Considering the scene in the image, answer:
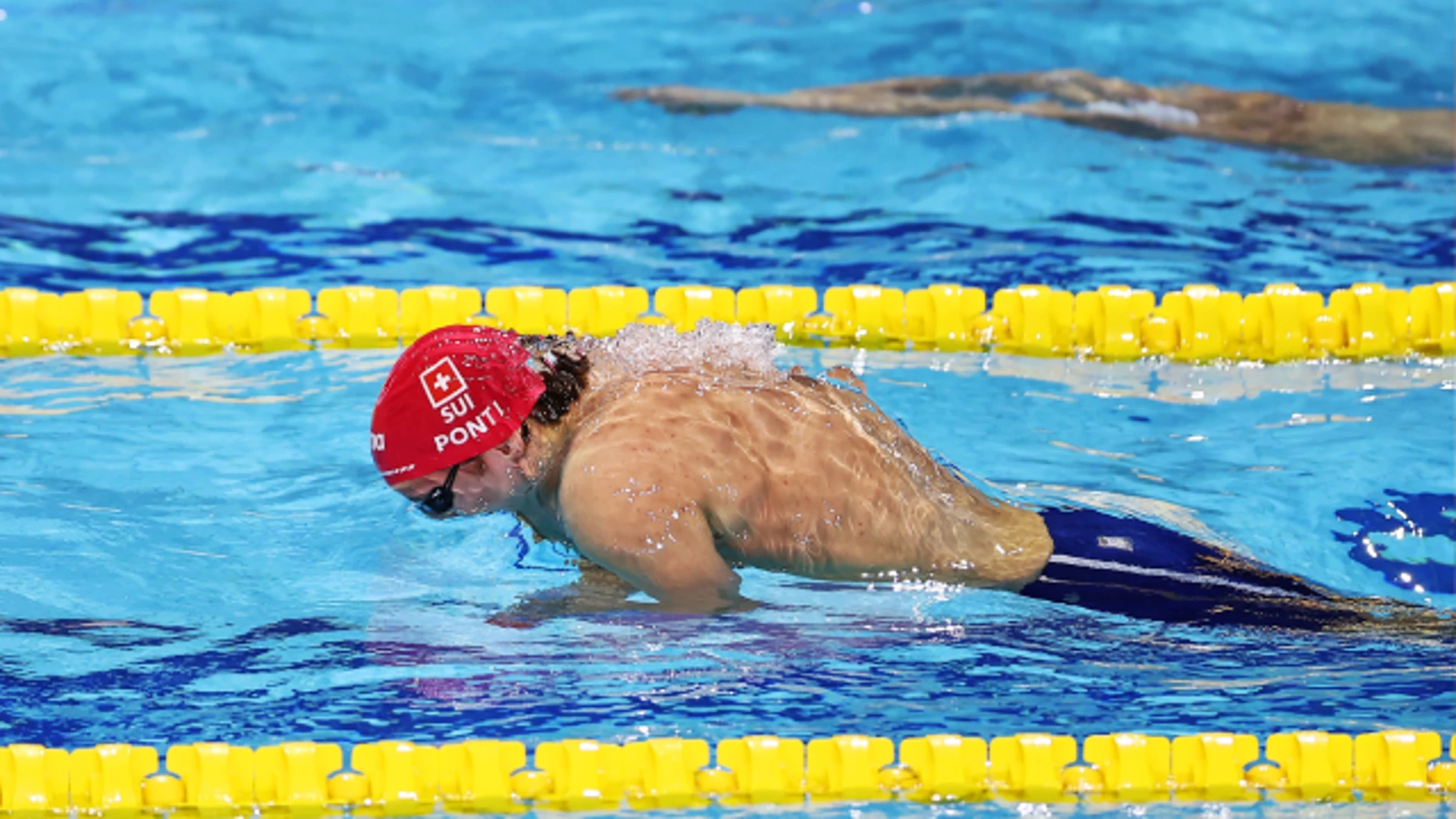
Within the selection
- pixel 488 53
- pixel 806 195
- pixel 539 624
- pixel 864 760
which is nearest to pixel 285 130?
pixel 488 53

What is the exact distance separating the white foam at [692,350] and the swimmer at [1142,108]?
5688 mm

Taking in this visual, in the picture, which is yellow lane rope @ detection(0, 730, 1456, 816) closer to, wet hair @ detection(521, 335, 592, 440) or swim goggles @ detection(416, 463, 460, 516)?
swim goggles @ detection(416, 463, 460, 516)

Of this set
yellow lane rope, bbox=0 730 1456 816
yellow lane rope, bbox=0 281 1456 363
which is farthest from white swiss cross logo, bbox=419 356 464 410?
yellow lane rope, bbox=0 281 1456 363

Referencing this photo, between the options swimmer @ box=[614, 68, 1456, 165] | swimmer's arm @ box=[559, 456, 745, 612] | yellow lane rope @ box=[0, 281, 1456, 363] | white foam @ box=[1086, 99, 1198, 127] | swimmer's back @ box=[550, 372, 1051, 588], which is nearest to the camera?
swimmer's arm @ box=[559, 456, 745, 612]

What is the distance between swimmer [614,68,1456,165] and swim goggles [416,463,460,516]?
6.28 m

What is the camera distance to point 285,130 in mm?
8898

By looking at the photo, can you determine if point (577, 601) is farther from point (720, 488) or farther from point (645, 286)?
point (645, 286)

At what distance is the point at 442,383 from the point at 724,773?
100 centimetres

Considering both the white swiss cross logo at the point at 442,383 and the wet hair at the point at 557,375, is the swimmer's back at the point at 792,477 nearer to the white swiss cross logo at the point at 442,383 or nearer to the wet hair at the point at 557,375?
the wet hair at the point at 557,375

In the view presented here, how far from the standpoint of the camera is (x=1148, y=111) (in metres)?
9.10

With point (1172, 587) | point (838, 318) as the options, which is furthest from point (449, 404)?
point (838, 318)

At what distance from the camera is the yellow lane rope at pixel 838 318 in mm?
5844

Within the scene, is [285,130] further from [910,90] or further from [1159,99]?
[1159,99]

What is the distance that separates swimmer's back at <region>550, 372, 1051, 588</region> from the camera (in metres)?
3.14
